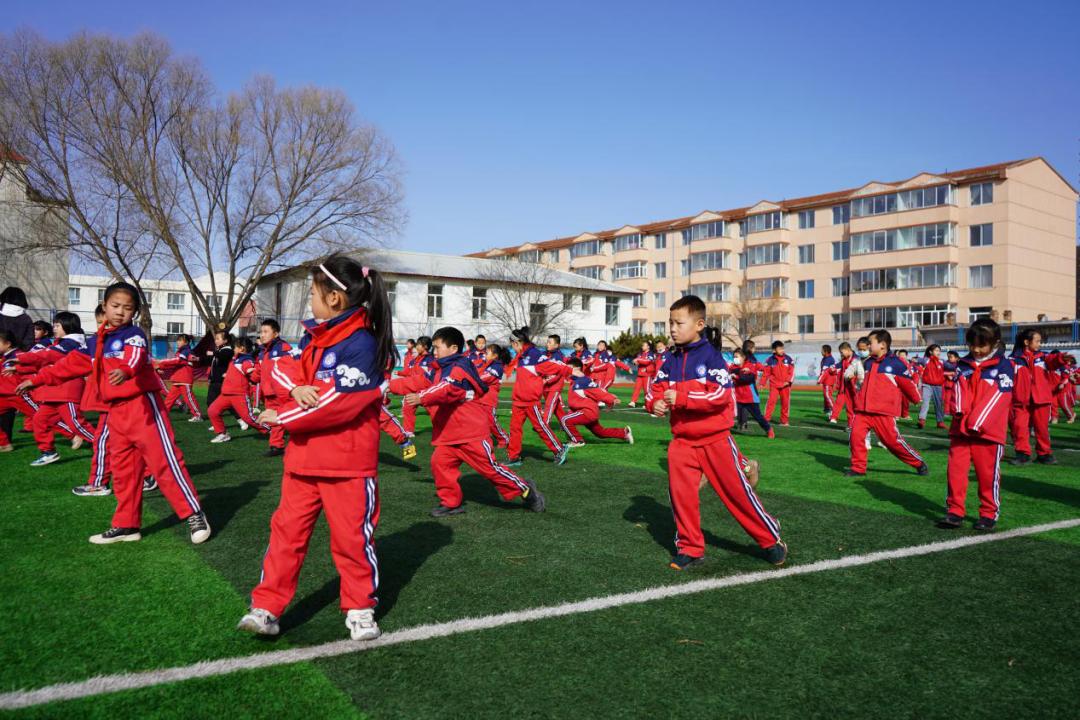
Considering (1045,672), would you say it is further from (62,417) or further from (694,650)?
(62,417)

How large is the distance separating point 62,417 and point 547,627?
9.04m

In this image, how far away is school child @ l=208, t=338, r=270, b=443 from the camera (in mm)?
12461

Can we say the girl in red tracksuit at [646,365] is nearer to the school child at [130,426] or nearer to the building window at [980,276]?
the school child at [130,426]

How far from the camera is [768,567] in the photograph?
539cm

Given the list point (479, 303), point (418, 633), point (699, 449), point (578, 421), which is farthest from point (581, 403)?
point (479, 303)

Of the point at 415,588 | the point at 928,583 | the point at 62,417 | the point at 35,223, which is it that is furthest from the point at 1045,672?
the point at 35,223

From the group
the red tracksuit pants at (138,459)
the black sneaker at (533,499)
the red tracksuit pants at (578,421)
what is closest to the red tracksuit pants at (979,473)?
the black sneaker at (533,499)

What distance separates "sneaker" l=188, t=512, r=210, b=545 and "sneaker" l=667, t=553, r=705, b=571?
353 centimetres

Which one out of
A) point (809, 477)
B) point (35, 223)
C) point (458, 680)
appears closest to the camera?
point (458, 680)

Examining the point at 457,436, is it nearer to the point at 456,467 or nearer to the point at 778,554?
the point at 456,467

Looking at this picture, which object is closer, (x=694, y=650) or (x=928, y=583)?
(x=694, y=650)

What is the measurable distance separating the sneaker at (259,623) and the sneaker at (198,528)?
7.46ft

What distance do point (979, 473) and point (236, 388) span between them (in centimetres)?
1052

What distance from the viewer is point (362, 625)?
389 centimetres
